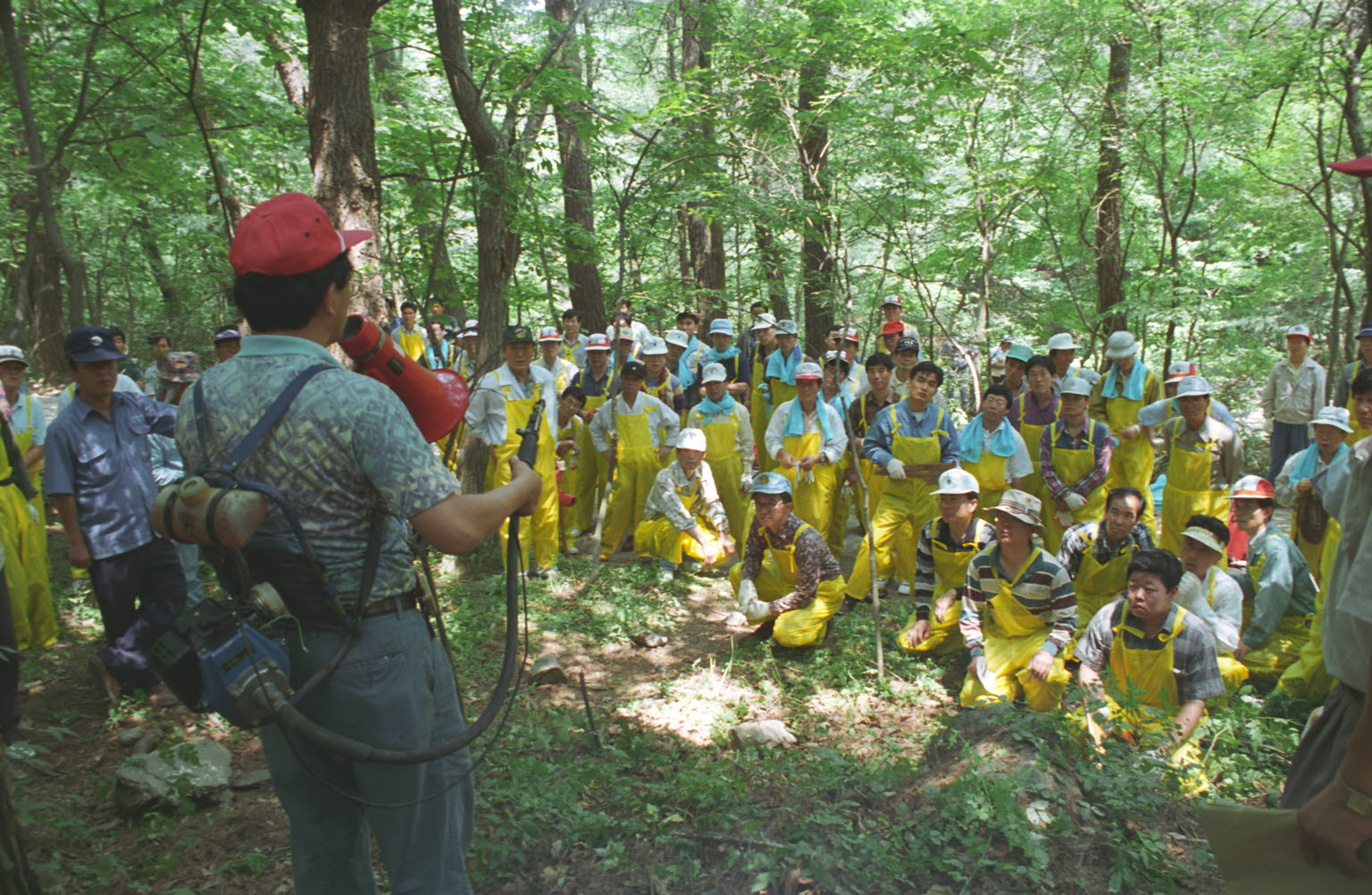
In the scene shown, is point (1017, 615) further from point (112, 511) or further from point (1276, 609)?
point (112, 511)

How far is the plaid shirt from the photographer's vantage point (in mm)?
6801

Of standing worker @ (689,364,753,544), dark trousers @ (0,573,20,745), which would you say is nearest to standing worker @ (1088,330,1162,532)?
standing worker @ (689,364,753,544)

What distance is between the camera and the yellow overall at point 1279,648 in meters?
5.37

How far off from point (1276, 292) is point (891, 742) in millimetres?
11754

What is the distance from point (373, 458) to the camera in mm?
1843

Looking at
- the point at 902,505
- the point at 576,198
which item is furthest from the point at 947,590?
the point at 576,198

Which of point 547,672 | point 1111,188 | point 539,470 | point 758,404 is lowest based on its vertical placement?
point 547,672

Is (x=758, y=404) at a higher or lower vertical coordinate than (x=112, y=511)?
lower

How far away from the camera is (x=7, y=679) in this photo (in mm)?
4000

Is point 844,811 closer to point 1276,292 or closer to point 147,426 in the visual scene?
point 147,426

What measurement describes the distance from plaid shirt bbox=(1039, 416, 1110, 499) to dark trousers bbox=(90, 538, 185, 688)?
630 centimetres

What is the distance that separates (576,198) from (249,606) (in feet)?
32.4

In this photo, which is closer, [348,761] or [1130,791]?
[348,761]

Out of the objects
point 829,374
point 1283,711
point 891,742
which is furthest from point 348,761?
point 829,374
